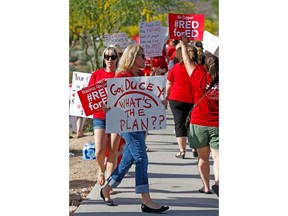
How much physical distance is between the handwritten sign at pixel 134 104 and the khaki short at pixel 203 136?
755mm

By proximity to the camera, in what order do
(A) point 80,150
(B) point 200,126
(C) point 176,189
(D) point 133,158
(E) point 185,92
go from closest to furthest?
(D) point 133,158, (B) point 200,126, (C) point 176,189, (E) point 185,92, (A) point 80,150

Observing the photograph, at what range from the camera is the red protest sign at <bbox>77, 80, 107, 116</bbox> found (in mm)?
8773

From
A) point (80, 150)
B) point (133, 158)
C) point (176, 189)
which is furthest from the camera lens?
point (80, 150)

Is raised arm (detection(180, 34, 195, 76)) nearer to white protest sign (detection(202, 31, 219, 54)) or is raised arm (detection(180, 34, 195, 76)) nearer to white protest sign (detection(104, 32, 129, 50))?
white protest sign (detection(202, 31, 219, 54))

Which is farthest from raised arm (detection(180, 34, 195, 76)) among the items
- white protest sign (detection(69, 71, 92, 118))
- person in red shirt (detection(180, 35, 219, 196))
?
white protest sign (detection(69, 71, 92, 118))

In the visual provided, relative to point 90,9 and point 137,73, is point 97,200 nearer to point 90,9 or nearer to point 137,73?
point 137,73

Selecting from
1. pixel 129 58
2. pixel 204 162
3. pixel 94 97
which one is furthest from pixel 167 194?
pixel 129 58

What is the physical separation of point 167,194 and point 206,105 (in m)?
1.19

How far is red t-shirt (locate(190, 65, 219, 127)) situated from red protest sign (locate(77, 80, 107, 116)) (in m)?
1.01

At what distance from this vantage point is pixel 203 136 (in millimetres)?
9102

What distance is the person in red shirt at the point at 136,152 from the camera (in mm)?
8367

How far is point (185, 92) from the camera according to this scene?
38.8 feet

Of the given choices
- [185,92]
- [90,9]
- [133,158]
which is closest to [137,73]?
[133,158]
